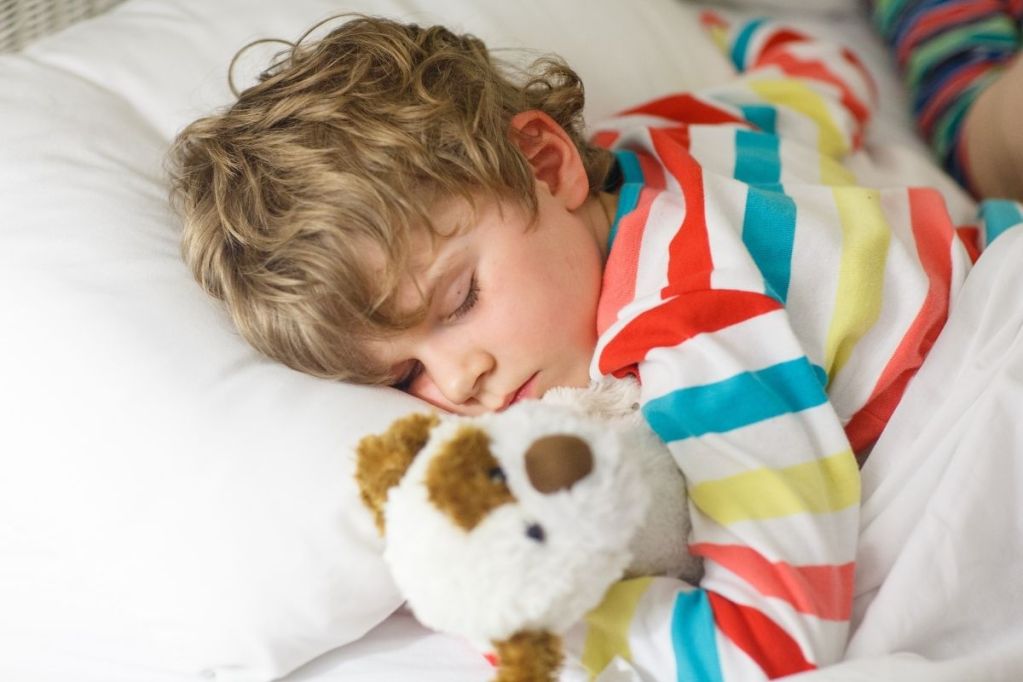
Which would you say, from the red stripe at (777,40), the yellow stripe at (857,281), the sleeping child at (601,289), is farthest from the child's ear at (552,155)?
the red stripe at (777,40)

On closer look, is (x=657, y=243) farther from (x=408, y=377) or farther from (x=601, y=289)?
(x=408, y=377)

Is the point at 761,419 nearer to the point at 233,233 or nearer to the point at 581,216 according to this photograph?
the point at 581,216

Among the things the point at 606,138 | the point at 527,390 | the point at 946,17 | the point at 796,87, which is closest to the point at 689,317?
the point at 527,390

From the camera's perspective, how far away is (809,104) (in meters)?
1.26

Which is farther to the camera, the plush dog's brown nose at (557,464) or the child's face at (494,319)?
the child's face at (494,319)

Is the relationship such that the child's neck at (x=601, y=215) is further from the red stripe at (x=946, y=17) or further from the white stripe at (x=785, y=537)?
the red stripe at (x=946, y=17)

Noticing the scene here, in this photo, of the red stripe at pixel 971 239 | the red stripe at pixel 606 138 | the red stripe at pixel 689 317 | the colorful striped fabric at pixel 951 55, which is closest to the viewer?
the red stripe at pixel 689 317

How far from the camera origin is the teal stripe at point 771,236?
0.89 meters

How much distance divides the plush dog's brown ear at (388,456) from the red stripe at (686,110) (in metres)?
0.69

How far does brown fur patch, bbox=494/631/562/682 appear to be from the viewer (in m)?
0.57

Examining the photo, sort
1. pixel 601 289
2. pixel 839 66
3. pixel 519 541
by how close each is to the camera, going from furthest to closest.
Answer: pixel 839 66 < pixel 601 289 < pixel 519 541

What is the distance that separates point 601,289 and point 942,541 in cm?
35

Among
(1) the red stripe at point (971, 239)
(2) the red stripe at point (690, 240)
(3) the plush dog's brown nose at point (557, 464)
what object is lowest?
(1) the red stripe at point (971, 239)

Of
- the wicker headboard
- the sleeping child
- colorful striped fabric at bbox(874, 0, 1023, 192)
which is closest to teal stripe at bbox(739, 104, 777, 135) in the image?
the sleeping child
